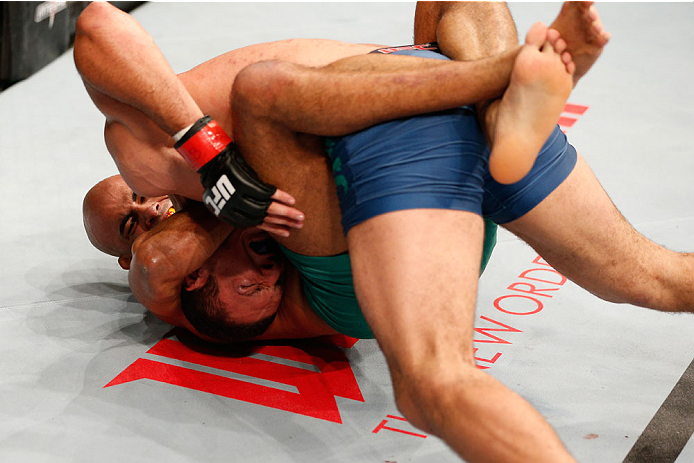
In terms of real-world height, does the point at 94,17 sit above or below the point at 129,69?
above

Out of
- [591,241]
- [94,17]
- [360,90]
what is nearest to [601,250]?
[591,241]

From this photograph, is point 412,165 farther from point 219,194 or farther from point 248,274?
point 248,274

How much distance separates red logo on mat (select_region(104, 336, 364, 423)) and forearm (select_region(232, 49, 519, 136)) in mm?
662

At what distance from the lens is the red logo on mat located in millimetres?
1942

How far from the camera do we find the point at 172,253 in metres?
1.96

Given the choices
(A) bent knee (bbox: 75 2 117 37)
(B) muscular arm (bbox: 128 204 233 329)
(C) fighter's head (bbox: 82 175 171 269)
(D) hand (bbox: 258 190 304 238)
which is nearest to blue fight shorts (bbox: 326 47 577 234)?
(D) hand (bbox: 258 190 304 238)

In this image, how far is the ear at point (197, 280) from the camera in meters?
2.08

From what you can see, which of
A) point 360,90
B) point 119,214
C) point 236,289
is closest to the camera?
point 360,90

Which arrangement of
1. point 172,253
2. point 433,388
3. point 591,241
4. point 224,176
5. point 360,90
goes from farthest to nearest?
point 172,253 → point 591,241 → point 224,176 → point 360,90 → point 433,388

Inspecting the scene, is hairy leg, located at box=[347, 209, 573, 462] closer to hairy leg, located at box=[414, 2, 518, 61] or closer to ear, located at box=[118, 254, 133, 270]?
hairy leg, located at box=[414, 2, 518, 61]

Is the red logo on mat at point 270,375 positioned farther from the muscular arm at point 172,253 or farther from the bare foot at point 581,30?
the bare foot at point 581,30

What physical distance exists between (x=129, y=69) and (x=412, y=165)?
0.69 meters

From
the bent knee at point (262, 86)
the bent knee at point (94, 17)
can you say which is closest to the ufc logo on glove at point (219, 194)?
the bent knee at point (262, 86)

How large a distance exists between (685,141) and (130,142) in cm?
225
